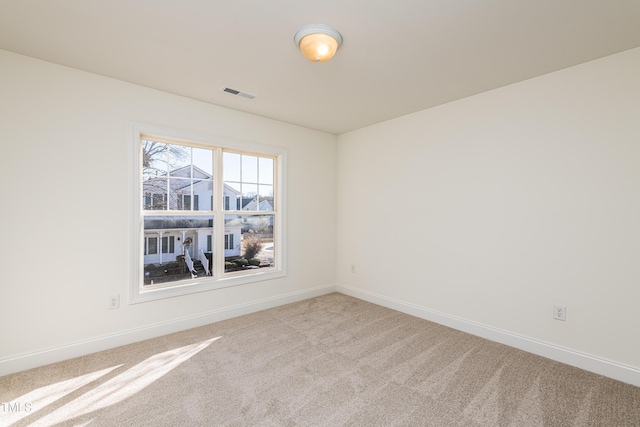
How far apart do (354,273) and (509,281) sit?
2.05 m

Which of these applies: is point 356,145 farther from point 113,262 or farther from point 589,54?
point 113,262

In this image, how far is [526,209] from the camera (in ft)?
8.87

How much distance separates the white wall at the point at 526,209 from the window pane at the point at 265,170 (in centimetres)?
150

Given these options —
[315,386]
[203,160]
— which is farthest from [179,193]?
[315,386]

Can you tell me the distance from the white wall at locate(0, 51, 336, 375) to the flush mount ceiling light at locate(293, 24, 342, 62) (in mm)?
1697

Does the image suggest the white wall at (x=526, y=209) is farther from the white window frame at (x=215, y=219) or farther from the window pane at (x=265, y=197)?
the window pane at (x=265, y=197)

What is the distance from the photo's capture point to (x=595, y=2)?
66.5 inches

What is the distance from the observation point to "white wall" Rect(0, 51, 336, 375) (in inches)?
89.7

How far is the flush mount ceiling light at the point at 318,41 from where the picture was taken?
6.36 feet

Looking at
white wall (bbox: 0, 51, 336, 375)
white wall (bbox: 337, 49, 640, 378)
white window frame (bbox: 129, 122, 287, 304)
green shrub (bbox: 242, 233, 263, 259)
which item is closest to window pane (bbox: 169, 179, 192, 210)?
white window frame (bbox: 129, 122, 287, 304)

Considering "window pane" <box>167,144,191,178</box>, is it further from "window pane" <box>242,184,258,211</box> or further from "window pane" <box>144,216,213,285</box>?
"window pane" <box>242,184,258,211</box>

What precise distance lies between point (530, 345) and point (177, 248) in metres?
3.65

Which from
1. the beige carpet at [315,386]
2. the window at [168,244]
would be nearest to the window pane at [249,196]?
the window at [168,244]

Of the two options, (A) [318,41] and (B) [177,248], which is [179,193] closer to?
(B) [177,248]
